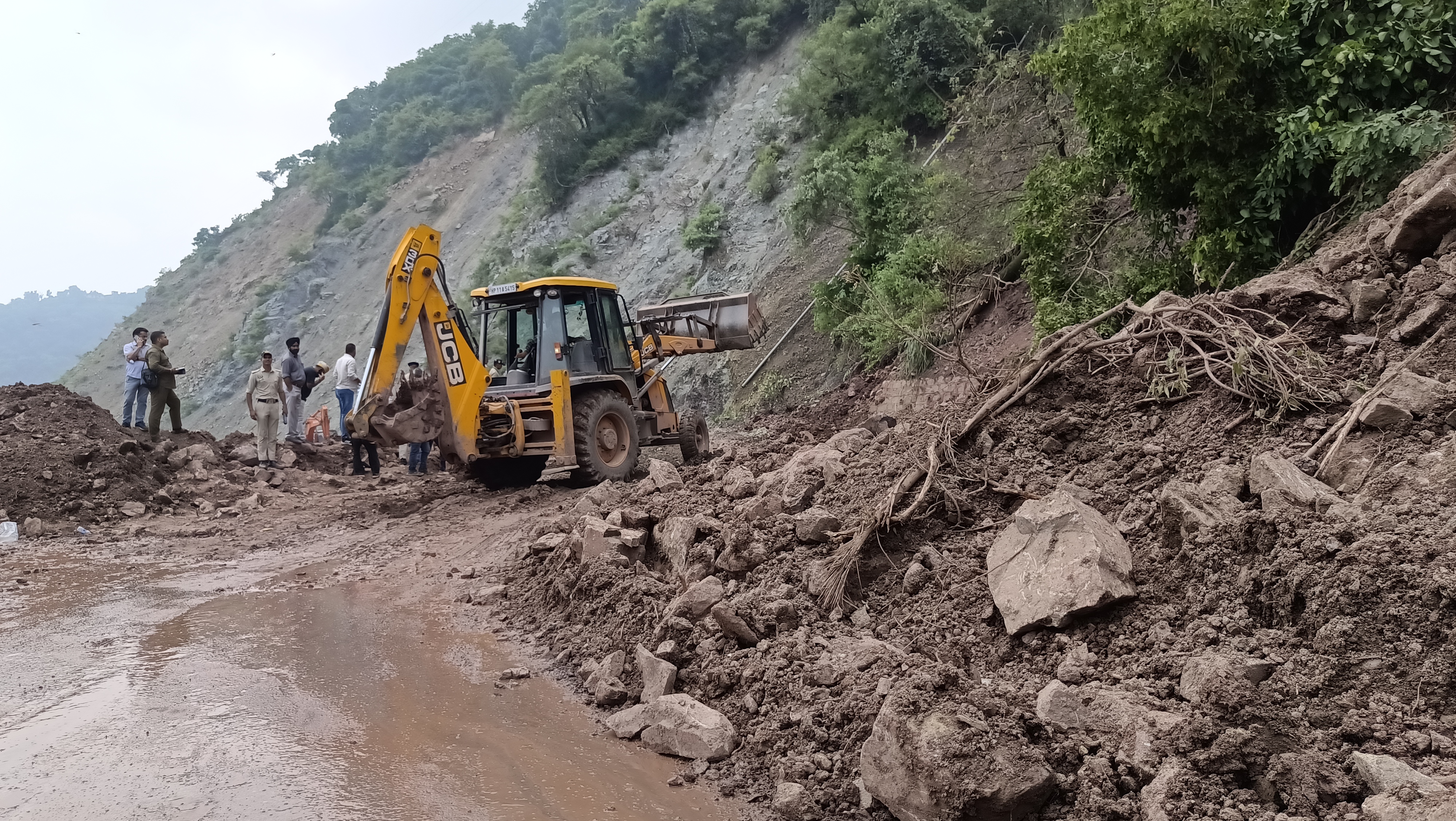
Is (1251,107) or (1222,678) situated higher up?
(1251,107)

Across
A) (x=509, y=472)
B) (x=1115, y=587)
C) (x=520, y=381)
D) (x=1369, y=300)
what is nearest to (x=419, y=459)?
(x=509, y=472)

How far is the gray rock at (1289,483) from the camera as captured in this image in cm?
377

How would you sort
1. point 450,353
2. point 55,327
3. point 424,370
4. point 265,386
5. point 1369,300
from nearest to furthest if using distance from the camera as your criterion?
1. point 1369,300
2. point 450,353
3. point 424,370
4. point 265,386
5. point 55,327

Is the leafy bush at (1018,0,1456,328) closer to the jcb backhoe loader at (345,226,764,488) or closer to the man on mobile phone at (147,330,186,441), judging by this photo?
the jcb backhoe loader at (345,226,764,488)

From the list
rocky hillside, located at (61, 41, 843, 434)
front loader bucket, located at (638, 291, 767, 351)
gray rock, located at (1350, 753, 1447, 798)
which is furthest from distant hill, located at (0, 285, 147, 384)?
gray rock, located at (1350, 753, 1447, 798)

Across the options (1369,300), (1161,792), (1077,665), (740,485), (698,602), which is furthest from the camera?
(740,485)

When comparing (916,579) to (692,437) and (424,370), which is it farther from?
(692,437)

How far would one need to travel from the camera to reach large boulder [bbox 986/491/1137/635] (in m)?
3.85

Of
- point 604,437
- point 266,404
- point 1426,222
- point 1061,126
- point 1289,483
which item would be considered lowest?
point 604,437

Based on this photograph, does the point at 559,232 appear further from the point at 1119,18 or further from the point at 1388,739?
the point at 1388,739

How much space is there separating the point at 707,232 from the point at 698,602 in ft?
65.7

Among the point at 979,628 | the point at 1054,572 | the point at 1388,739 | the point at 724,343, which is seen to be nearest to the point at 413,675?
the point at 979,628

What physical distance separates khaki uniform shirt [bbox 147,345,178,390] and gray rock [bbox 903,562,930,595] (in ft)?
36.5

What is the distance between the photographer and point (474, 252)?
4044 centimetres
